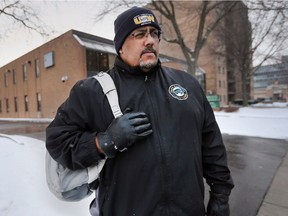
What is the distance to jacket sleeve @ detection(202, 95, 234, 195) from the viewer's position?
1.79m

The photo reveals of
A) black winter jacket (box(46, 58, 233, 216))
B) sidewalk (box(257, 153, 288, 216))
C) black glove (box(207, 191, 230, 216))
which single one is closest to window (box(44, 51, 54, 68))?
sidewalk (box(257, 153, 288, 216))

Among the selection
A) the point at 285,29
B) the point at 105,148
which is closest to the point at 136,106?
the point at 105,148

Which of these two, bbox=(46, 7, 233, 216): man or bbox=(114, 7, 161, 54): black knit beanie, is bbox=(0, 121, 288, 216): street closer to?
bbox=(46, 7, 233, 216): man

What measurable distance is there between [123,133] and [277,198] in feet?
11.9

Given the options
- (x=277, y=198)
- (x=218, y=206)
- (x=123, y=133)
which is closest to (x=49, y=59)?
(x=277, y=198)

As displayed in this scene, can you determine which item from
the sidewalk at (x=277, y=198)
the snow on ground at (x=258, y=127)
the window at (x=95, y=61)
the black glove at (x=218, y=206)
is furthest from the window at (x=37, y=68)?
the black glove at (x=218, y=206)

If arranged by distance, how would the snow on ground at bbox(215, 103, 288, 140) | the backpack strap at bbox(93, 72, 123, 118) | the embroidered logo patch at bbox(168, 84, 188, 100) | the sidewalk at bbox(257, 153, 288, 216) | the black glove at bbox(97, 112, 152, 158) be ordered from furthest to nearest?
the snow on ground at bbox(215, 103, 288, 140)
the sidewalk at bbox(257, 153, 288, 216)
the embroidered logo patch at bbox(168, 84, 188, 100)
the backpack strap at bbox(93, 72, 123, 118)
the black glove at bbox(97, 112, 152, 158)

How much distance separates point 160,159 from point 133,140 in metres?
0.21

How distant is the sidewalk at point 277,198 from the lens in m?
3.44

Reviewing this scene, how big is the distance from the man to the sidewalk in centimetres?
222

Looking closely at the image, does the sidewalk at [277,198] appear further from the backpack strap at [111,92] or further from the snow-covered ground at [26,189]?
the backpack strap at [111,92]

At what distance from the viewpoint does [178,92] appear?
1.72 metres

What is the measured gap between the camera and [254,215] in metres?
3.37

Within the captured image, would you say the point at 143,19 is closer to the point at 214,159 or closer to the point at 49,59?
the point at 214,159
